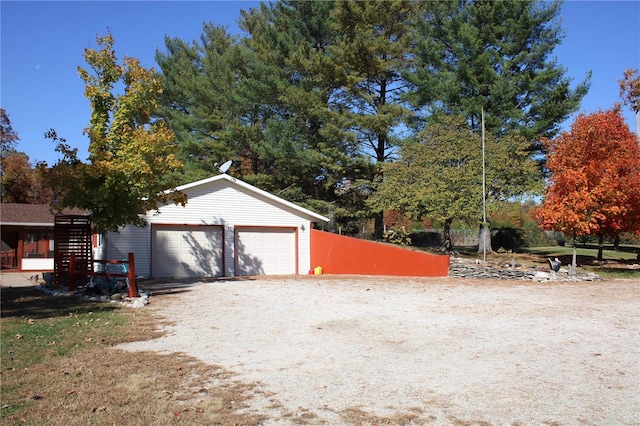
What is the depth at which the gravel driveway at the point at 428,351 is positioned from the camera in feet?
15.8

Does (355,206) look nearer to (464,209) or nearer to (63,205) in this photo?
(464,209)

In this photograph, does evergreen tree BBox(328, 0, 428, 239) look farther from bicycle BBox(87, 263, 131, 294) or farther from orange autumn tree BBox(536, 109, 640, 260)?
bicycle BBox(87, 263, 131, 294)

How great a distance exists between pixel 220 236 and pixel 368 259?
603 centimetres

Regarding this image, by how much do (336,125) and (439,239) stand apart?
15.8 metres

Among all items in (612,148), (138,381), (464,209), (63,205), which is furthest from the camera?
(464,209)

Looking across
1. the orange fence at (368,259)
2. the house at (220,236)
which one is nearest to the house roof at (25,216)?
the house at (220,236)

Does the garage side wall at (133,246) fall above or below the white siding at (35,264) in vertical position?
above

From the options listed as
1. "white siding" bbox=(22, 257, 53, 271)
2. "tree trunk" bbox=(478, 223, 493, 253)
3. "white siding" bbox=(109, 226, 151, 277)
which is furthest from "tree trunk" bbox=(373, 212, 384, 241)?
"white siding" bbox=(22, 257, 53, 271)

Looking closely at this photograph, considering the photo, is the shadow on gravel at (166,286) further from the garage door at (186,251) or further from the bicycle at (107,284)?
the garage door at (186,251)

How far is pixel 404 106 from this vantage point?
30016 millimetres

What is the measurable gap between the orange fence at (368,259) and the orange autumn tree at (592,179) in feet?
16.4

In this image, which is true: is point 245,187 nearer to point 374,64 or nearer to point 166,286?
point 166,286

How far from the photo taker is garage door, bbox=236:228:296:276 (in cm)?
2100

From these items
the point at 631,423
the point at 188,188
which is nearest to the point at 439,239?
the point at 188,188
